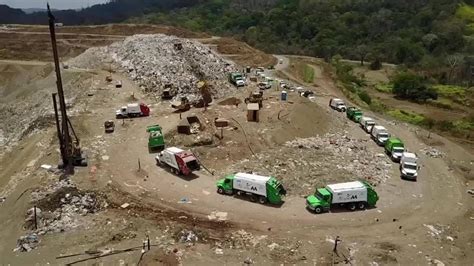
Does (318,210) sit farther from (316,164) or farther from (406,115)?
(406,115)

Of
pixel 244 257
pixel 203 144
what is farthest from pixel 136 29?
pixel 244 257

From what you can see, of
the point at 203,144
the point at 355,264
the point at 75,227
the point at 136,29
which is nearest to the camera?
the point at 355,264

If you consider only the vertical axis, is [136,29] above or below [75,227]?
above

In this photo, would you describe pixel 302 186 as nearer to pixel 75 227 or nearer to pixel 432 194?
pixel 432 194

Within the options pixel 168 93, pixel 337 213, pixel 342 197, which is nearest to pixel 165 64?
pixel 168 93

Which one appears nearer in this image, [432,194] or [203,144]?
[432,194]

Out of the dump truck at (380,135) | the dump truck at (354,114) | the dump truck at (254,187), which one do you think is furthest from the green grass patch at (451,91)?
the dump truck at (254,187)

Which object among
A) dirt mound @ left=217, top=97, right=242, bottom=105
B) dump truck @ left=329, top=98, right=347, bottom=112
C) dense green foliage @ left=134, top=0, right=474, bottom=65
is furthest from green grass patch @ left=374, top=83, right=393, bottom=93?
dirt mound @ left=217, top=97, right=242, bottom=105

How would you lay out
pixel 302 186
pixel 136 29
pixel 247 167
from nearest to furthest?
1. pixel 302 186
2. pixel 247 167
3. pixel 136 29
